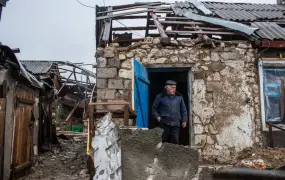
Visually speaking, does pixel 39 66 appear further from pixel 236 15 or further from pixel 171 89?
pixel 171 89

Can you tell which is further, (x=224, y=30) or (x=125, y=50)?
(x=224, y=30)

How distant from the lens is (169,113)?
457cm

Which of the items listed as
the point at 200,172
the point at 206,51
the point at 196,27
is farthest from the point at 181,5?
the point at 200,172

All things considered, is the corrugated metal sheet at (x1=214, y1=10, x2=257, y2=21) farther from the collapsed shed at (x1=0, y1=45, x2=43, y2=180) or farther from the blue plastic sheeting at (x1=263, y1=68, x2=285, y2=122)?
the collapsed shed at (x1=0, y1=45, x2=43, y2=180)

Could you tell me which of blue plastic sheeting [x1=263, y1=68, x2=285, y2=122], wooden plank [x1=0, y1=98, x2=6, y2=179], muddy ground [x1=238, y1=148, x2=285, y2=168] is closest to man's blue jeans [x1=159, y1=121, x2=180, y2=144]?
muddy ground [x1=238, y1=148, x2=285, y2=168]

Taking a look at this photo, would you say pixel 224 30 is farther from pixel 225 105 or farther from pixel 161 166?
pixel 161 166

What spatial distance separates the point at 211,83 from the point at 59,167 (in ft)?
13.1

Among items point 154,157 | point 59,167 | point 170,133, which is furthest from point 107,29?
point 154,157

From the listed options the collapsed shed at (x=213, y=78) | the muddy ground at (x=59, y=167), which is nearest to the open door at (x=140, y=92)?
the collapsed shed at (x=213, y=78)

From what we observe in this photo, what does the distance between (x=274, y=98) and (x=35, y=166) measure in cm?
556

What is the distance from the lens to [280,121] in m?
5.34

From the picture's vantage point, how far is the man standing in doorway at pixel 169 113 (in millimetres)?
4574

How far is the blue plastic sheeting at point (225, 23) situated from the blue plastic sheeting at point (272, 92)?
33.7 inches

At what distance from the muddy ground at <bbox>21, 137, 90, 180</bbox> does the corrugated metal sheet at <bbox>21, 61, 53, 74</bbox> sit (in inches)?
321
